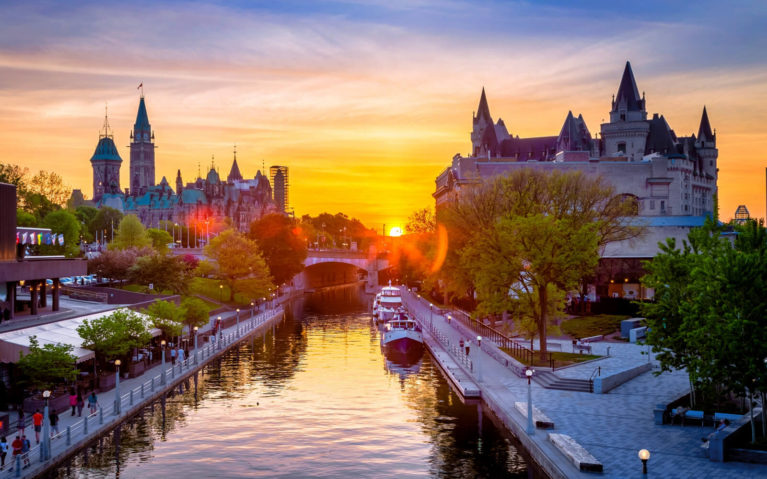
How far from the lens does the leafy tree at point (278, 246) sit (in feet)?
417

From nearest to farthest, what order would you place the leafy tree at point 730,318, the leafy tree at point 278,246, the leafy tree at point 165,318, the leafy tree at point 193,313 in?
the leafy tree at point 730,318 < the leafy tree at point 165,318 < the leafy tree at point 193,313 < the leafy tree at point 278,246

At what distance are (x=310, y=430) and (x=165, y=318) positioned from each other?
70.5 ft

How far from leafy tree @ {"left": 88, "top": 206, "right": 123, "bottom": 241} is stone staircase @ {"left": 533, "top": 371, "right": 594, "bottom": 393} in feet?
511

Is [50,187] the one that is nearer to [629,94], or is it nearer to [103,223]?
[103,223]

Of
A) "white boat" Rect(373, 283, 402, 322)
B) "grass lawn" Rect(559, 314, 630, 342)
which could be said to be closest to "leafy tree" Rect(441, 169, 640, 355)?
"grass lawn" Rect(559, 314, 630, 342)

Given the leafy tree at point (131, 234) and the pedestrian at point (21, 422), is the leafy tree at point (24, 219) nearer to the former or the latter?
the leafy tree at point (131, 234)

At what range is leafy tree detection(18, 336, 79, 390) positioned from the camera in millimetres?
37438

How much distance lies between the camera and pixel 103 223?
185875 millimetres

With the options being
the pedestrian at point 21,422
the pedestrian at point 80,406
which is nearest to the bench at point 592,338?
the pedestrian at point 80,406

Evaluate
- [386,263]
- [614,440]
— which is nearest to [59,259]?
[614,440]

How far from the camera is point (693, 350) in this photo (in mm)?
32125

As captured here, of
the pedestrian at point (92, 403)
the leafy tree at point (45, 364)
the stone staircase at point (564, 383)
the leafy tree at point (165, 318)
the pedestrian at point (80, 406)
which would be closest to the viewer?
the leafy tree at point (45, 364)

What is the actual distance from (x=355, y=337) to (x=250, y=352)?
15370 mm

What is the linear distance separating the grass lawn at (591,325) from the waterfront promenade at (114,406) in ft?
103
